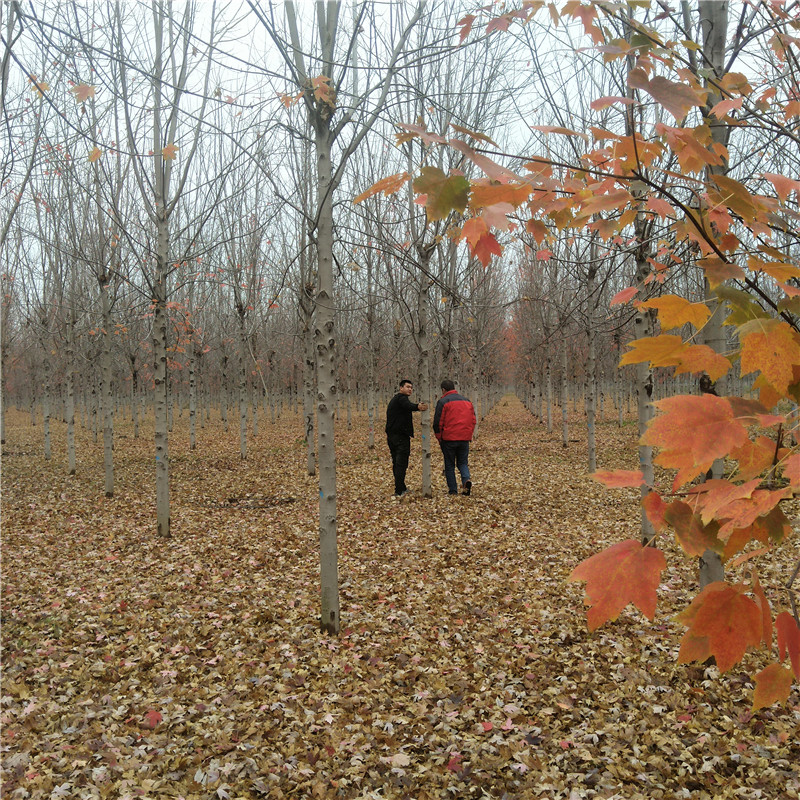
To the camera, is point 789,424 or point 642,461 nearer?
point 789,424

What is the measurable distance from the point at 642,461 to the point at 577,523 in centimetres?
230

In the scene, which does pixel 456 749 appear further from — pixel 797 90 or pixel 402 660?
pixel 797 90

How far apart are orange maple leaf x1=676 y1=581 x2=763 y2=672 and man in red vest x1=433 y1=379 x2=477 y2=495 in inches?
293

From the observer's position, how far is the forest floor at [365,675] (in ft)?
8.41

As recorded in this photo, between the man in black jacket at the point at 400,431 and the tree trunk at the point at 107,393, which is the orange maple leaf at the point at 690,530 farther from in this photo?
the tree trunk at the point at 107,393

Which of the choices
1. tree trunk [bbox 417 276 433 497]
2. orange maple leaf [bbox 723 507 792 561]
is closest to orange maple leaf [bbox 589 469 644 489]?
orange maple leaf [bbox 723 507 792 561]

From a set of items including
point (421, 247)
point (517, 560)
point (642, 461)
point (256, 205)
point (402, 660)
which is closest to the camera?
point (402, 660)

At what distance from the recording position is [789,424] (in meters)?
0.94

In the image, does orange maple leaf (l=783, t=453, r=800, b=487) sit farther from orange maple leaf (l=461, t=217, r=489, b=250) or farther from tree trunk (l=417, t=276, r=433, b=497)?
tree trunk (l=417, t=276, r=433, b=497)

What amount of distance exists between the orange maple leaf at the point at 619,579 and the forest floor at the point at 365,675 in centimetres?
217

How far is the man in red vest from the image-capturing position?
842 centimetres

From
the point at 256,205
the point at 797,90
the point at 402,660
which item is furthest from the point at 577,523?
the point at 256,205

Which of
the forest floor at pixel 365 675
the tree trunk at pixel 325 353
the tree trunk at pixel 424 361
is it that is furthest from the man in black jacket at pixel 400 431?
the tree trunk at pixel 325 353

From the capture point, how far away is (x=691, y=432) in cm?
83
